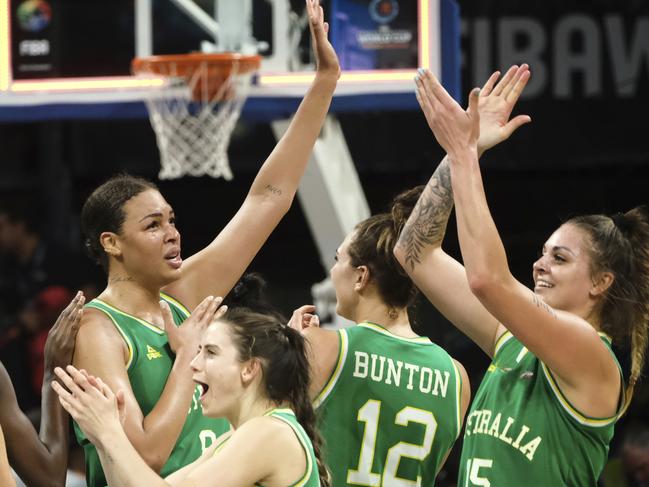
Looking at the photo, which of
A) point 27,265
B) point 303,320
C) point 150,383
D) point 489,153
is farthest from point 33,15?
point 150,383

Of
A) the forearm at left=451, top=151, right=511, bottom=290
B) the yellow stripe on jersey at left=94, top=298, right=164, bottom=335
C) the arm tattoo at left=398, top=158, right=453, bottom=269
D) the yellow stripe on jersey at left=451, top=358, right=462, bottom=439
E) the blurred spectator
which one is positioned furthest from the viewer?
the blurred spectator

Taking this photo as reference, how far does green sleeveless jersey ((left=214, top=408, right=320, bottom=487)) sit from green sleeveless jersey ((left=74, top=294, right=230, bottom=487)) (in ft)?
2.02

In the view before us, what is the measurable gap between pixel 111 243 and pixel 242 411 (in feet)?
3.09

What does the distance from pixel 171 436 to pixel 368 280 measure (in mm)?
1001

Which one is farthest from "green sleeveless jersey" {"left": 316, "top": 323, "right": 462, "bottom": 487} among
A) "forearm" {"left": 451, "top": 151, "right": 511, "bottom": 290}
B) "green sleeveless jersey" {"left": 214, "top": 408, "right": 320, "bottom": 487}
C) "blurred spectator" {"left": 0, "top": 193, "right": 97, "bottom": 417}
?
"blurred spectator" {"left": 0, "top": 193, "right": 97, "bottom": 417}

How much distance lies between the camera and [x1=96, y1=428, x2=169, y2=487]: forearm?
10.7 feet

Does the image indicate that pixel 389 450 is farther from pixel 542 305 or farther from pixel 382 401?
pixel 542 305

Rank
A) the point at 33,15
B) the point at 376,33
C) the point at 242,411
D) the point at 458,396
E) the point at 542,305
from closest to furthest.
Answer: the point at 242,411 < the point at 542,305 < the point at 458,396 < the point at 376,33 < the point at 33,15

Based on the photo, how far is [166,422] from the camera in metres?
3.76

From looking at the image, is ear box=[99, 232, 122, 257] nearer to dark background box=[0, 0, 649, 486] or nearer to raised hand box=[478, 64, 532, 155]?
raised hand box=[478, 64, 532, 155]

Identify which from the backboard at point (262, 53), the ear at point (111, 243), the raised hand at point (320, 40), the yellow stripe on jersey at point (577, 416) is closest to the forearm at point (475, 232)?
the yellow stripe on jersey at point (577, 416)

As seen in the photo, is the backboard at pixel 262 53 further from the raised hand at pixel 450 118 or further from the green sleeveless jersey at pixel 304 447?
the green sleeveless jersey at pixel 304 447

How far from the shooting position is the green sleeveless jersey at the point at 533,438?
12.7ft

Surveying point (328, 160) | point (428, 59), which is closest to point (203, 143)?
point (328, 160)
